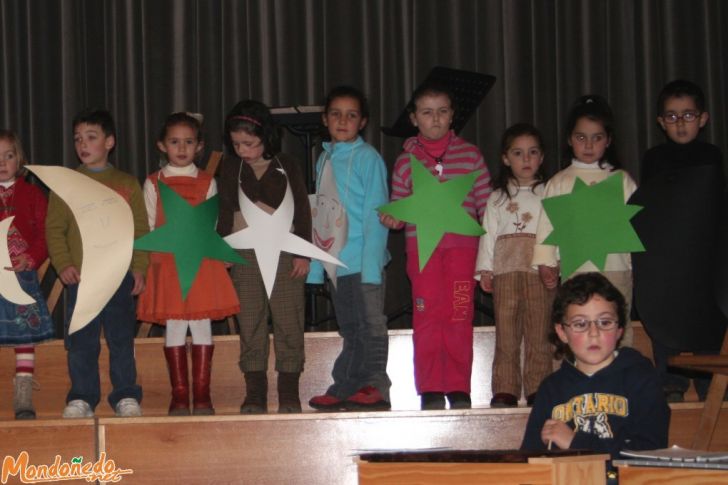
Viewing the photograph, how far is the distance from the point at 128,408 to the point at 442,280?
1185 mm

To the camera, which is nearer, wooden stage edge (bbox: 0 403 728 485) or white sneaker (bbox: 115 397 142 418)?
wooden stage edge (bbox: 0 403 728 485)

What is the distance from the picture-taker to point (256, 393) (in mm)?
3488

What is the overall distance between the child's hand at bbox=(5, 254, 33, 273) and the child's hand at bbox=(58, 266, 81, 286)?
15cm

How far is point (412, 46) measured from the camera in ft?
16.2

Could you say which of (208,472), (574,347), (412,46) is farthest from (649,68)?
(208,472)

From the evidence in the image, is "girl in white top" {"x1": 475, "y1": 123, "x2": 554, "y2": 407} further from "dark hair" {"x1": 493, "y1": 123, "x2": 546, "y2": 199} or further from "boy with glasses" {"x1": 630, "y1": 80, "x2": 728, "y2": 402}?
"boy with glasses" {"x1": 630, "y1": 80, "x2": 728, "y2": 402}

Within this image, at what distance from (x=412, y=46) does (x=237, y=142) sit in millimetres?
1647

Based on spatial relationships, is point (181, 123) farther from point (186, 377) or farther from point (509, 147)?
point (509, 147)

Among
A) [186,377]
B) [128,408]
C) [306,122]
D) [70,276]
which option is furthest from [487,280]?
[70,276]

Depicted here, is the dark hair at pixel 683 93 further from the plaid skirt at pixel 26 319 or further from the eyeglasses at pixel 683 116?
the plaid skirt at pixel 26 319

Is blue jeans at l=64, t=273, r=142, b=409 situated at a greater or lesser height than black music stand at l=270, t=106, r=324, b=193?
lesser

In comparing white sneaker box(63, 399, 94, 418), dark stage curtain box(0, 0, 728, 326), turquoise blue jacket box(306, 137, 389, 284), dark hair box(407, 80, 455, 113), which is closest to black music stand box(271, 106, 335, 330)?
turquoise blue jacket box(306, 137, 389, 284)

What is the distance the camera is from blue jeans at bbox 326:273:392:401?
354cm

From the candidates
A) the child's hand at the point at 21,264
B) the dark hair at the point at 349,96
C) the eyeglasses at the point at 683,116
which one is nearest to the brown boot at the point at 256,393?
the child's hand at the point at 21,264
